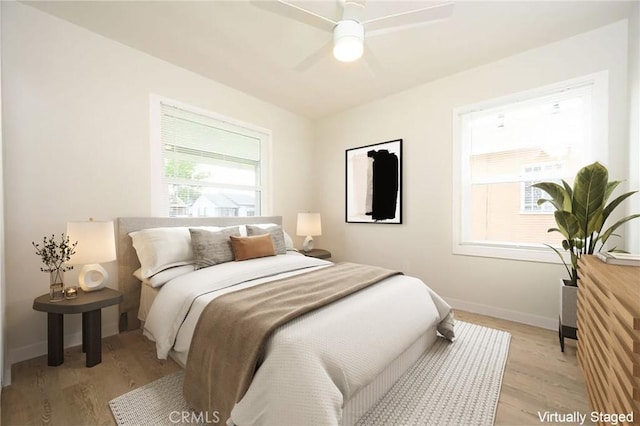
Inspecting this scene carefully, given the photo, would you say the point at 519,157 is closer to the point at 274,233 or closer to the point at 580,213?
the point at 580,213

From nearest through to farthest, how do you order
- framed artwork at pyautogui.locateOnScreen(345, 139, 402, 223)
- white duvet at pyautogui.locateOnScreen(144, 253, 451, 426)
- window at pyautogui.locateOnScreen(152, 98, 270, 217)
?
1. white duvet at pyautogui.locateOnScreen(144, 253, 451, 426)
2. window at pyautogui.locateOnScreen(152, 98, 270, 217)
3. framed artwork at pyautogui.locateOnScreen(345, 139, 402, 223)

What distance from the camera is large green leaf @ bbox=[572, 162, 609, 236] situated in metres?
1.92

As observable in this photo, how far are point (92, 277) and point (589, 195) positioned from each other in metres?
3.93

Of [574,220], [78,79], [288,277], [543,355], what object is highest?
[78,79]

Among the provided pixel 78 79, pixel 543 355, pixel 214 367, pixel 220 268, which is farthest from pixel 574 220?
pixel 78 79

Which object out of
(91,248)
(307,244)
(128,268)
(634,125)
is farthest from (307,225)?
(634,125)

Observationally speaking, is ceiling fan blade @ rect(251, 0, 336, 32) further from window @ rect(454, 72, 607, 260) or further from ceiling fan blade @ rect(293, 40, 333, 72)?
window @ rect(454, 72, 607, 260)

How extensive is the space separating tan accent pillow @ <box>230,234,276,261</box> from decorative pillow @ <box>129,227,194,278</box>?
0.41 meters

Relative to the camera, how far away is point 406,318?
70.2 inches

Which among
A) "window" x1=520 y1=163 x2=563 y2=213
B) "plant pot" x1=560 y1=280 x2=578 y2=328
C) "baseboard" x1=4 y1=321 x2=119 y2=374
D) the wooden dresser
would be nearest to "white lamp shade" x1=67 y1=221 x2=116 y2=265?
"baseboard" x1=4 y1=321 x2=119 y2=374

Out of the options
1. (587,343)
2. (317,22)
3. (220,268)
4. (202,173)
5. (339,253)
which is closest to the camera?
(587,343)

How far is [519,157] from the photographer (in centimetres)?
285

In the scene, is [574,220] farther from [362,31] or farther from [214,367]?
[214,367]

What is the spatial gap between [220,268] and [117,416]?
1.06m
